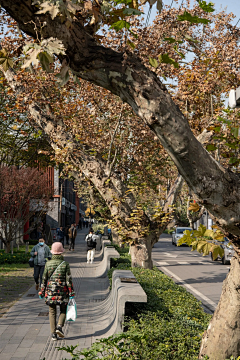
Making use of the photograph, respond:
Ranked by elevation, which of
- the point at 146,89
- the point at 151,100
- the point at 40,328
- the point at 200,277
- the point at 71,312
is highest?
the point at 146,89

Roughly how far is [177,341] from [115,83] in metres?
3.54

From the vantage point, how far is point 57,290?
22.9 ft

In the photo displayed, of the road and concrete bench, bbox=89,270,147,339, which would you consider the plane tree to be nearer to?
concrete bench, bbox=89,270,147,339

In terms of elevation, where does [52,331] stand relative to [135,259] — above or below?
below

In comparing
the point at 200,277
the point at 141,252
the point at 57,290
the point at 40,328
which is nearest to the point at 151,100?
the point at 57,290

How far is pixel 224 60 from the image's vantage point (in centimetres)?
1098

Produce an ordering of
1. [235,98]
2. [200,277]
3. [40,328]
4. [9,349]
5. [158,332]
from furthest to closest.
Result: [200,277], [40,328], [9,349], [158,332], [235,98]

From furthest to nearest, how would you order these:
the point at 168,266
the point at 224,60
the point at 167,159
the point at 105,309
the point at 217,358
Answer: the point at 168,266 → the point at 167,159 → the point at 224,60 → the point at 105,309 → the point at 217,358

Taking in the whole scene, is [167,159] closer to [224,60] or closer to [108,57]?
[224,60]

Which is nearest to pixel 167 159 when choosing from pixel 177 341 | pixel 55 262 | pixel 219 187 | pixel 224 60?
pixel 224 60

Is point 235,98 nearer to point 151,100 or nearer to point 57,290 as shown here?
point 151,100

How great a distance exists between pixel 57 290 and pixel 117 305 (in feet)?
4.79

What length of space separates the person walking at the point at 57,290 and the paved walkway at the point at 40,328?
1.00 feet

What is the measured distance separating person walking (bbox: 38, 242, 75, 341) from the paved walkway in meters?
0.31
